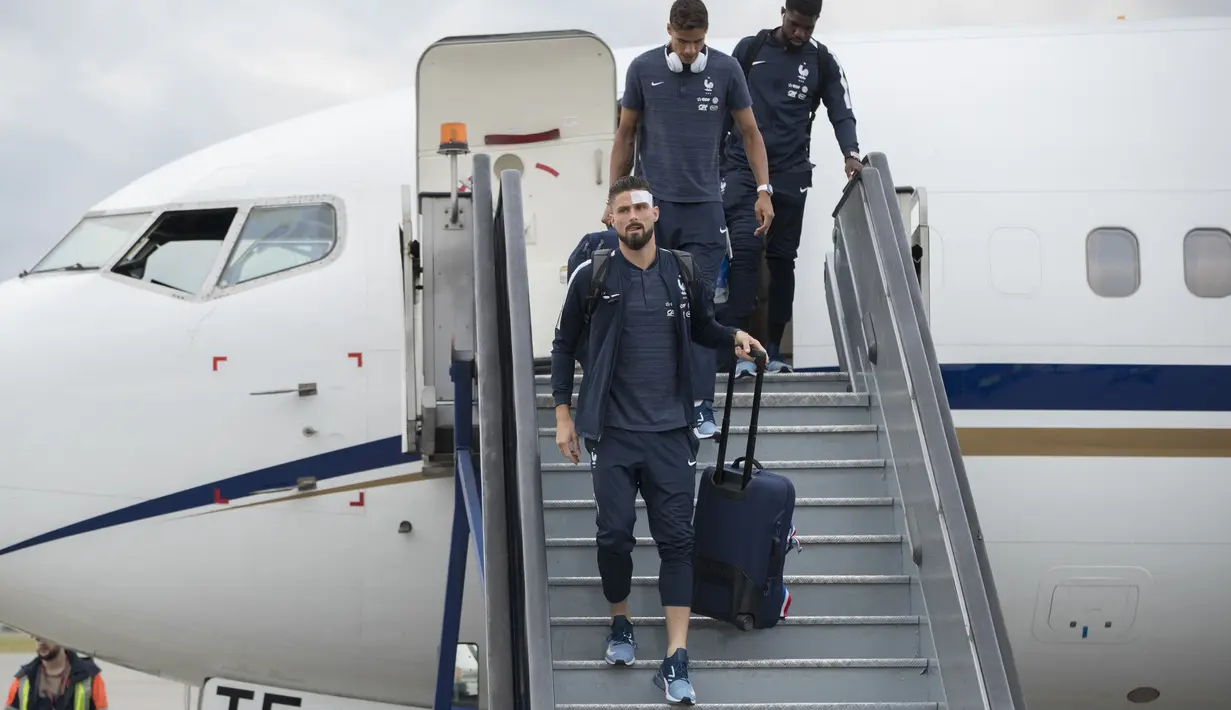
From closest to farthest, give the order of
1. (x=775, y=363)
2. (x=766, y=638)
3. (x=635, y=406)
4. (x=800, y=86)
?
(x=635, y=406)
(x=766, y=638)
(x=775, y=363)
(x=800, y=86)

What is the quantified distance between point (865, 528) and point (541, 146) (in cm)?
292

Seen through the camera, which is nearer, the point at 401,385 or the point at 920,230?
the point at 920,230

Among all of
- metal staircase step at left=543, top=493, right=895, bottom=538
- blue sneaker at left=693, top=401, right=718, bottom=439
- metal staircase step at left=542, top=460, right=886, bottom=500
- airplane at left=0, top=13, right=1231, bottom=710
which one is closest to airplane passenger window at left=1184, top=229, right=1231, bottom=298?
airplane at left=0, top=13, right=1231, bottom=710

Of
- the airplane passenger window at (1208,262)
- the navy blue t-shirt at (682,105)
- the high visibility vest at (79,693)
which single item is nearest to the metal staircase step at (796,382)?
the navy blue t-shirt at (682,105)

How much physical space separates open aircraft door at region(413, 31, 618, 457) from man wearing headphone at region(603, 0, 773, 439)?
1.29 metres

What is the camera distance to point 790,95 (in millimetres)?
6906

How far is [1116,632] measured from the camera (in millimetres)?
7449

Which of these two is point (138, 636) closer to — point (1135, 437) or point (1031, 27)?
point (1135, 437)

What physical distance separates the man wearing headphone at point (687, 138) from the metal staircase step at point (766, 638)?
1.05 metres

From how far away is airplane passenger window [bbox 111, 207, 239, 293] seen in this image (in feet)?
24.7

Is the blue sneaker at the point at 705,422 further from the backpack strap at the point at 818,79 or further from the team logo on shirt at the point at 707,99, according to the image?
the backpack strap at the point at 818,79

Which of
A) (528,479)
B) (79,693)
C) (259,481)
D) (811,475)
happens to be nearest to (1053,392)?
(811,475)

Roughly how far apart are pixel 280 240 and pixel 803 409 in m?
3.17

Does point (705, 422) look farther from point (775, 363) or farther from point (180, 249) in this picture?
point (180, 249)
